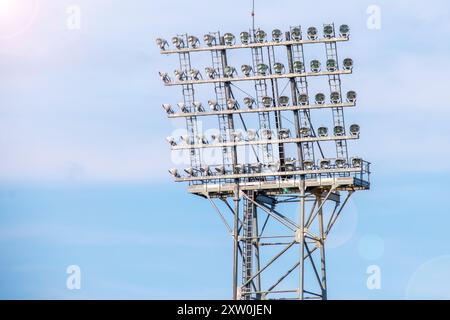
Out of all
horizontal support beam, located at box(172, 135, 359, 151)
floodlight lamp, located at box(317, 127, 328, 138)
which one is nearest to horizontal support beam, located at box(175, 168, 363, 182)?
horizontal support beam, located at box(172, 135, 359, 151)

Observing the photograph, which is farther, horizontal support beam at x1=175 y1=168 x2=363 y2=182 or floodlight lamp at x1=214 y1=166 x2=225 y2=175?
floodlight lamp at x1=214 y1=166 x2=225 y2=175

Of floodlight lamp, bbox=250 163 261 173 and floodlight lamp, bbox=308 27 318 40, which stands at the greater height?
floodlight lamp, bbox=308 27 318 40

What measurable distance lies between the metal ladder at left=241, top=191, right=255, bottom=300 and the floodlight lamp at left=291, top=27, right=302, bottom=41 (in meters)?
10.3

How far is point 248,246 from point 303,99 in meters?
10.2

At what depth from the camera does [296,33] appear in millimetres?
110812

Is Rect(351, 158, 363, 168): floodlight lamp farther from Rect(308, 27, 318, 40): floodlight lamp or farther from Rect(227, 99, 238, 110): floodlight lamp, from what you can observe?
Rect(227, 99, 238, 110): floodlight lamp

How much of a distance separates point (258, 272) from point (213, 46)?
14785mm

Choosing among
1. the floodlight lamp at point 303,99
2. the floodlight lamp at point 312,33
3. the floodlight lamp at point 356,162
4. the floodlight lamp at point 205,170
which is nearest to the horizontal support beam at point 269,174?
the floodlight lamp at point 356,162

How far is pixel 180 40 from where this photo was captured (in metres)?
113

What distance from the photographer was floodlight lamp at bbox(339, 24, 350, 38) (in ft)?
359

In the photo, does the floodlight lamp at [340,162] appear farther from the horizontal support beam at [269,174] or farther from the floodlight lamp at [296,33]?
the floodlight lamp at [296,33]

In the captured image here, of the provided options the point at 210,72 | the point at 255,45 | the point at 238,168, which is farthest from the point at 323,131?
the point at 210,72
